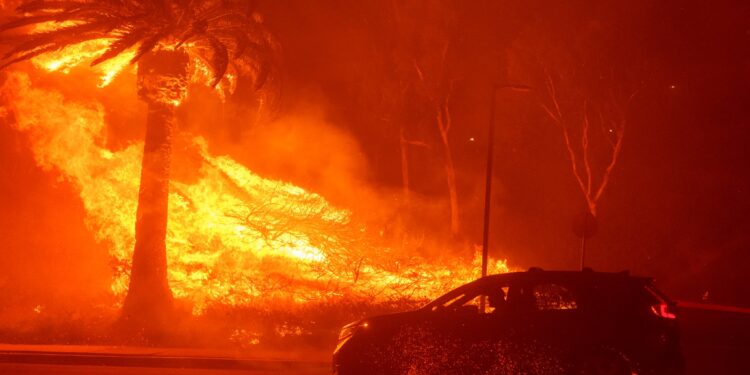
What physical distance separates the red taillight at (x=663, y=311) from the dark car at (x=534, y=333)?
0.04 ft

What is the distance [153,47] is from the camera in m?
14.5

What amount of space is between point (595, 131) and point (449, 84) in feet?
22.6

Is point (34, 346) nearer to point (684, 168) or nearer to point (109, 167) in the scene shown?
point (109, 167)

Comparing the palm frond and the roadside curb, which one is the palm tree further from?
the roadside curb

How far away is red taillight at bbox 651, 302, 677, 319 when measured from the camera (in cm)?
794

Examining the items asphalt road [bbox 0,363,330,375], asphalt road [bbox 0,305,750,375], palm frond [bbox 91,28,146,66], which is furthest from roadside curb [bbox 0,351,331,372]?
palm frond [bbox 91,28,146,66]

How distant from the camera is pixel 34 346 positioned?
1281 cm

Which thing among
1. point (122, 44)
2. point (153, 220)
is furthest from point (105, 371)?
point (122, 44)

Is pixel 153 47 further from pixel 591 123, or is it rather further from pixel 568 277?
pixel 591 123

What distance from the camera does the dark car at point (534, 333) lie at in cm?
771

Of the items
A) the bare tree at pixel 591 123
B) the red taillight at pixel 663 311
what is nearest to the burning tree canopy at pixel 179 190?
the red taillight at pixel 663 311

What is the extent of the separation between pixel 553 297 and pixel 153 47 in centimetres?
985

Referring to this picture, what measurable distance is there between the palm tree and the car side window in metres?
8.78

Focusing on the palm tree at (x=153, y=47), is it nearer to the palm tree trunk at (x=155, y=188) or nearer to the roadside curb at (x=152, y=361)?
the palm tree trunk at (x=155, y=188)
